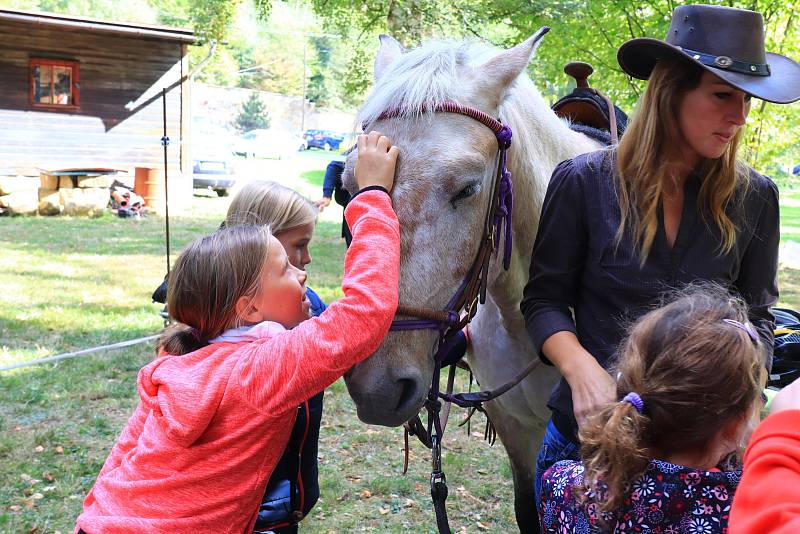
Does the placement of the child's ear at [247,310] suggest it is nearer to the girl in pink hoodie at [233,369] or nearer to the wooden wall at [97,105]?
Result: the girl in pink hoodie at [233,369]

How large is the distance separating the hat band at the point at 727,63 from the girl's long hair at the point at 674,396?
67 centimetres

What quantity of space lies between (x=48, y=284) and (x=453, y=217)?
7800 mm

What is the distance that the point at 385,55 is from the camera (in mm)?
2518

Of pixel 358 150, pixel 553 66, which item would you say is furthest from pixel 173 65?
pixel 358 150

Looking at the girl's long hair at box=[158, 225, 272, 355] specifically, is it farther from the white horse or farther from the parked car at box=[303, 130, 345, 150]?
the parked car at box=[303, 130, 345, 150]

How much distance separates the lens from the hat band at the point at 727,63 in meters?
1.70

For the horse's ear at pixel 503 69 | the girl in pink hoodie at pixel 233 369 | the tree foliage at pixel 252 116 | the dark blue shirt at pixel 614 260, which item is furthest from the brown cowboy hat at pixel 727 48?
the tree foliage at pixel 252 116

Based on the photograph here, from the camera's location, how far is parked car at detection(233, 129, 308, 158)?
118 feet

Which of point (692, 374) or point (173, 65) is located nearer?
point (692, 374)

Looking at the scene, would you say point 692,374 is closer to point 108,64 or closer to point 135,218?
point 135,218

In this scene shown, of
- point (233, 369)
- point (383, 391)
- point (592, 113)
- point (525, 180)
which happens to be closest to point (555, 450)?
point (383, 391)

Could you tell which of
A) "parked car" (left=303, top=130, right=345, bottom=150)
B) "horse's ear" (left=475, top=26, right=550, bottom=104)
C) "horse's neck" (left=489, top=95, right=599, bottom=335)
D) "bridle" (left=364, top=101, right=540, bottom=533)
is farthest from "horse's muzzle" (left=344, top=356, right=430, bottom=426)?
"parked car" (left=303, top=130, right=345, bottom=150)

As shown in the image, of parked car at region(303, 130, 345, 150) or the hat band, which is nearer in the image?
the hat band

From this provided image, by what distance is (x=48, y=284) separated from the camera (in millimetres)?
8508
